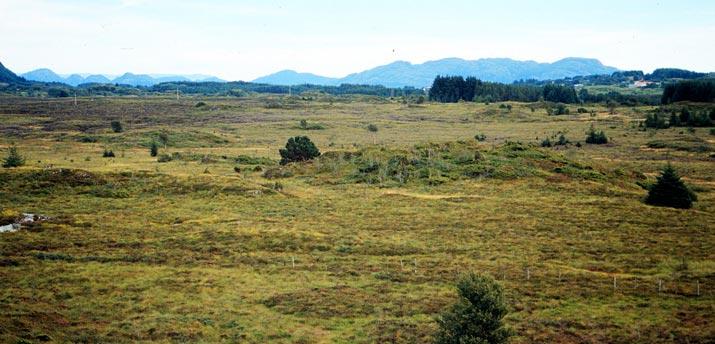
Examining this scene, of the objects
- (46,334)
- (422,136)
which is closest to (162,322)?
(46,334)

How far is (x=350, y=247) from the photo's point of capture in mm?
39312

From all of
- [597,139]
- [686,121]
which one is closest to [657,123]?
[686,121]

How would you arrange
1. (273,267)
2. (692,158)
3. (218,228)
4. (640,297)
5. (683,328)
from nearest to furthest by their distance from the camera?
(683,328) < (640,297) < (273,267) < (218,228) < (692,158)

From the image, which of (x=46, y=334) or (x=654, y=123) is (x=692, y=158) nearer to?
(x=654, y=123)

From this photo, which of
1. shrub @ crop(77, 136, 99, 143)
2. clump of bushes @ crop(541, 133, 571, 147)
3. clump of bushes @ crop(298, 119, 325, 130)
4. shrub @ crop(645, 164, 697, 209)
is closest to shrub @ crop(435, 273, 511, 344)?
shrub @ crop(645, 164, 697, 209)

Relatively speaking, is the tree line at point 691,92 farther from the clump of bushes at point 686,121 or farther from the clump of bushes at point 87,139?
the clump of bushes at point 87,139

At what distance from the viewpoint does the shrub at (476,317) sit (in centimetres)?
2108

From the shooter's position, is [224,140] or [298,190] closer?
[298,190]

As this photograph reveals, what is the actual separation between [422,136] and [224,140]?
Result: 132 feet

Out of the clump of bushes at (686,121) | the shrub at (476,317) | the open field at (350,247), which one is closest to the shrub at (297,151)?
the open field at (350,247)

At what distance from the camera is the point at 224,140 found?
10994cm

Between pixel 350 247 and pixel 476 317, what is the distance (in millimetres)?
18832

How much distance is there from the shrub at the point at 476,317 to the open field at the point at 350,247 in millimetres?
4142

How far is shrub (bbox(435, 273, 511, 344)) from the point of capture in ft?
69.2
